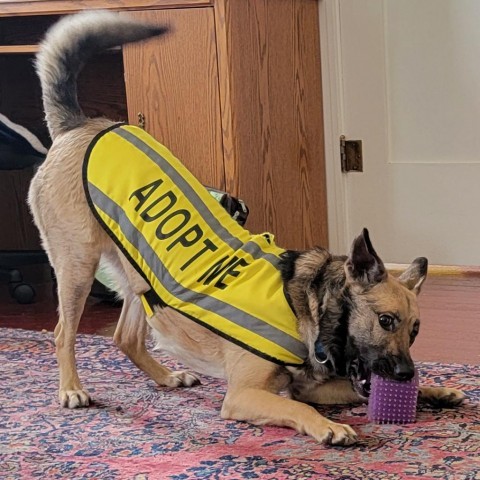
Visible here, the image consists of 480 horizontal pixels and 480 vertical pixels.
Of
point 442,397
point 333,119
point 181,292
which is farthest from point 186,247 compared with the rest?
point 333,119

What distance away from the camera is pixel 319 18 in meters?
3.85

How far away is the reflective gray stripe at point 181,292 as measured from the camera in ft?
7.58

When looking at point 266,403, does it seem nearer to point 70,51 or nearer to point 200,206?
point 200,206

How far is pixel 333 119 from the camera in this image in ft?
12.9

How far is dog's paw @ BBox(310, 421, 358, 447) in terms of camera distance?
7.00 ft

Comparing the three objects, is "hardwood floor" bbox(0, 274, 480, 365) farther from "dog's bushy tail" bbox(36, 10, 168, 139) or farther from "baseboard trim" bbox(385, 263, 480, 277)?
"dog's bushy tail" bbox(36, 10, 168, 139)

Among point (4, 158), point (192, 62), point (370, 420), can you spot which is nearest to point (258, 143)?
point (192, 62)

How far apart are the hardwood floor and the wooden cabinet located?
58cm

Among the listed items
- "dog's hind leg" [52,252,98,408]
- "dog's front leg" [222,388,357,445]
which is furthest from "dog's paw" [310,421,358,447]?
"dog's hind leg" [52,252,98,408]

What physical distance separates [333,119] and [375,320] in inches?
72.1

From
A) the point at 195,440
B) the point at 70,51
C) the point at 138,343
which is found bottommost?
the point at 195,440

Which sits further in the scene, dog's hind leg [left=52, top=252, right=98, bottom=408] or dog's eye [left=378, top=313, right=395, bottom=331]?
dog's hind leg [left=52, top=252, right=98, bottom=408]

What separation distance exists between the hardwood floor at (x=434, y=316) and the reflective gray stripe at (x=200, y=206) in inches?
26.2

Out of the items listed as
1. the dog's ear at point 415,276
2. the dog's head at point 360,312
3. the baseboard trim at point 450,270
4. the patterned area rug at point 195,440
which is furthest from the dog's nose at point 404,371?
the baseboard trim at point 450,270
